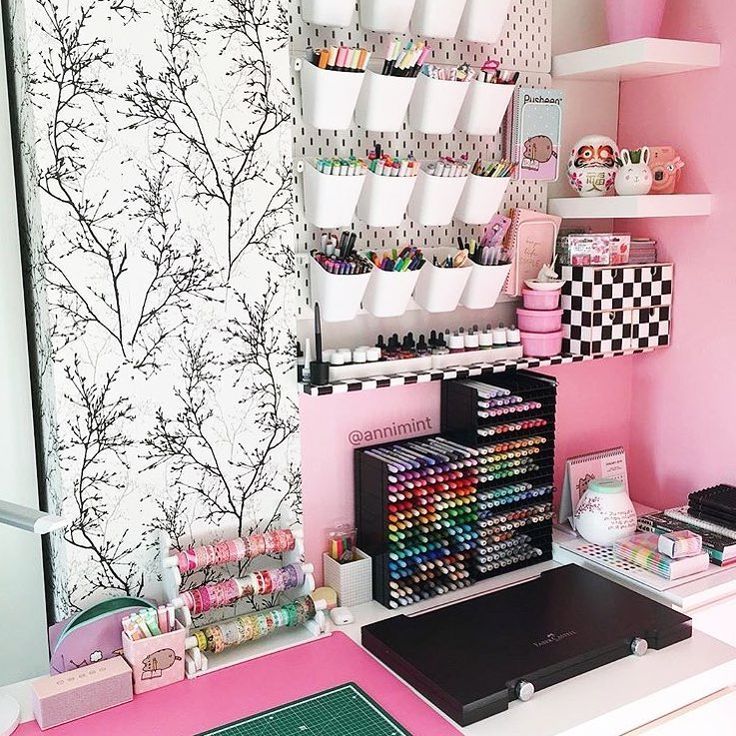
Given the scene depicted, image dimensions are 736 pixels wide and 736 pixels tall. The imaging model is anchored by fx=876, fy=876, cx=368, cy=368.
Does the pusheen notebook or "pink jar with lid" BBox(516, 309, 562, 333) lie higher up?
the pusheen notebook

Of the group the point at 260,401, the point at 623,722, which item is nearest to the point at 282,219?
the point at 260,401

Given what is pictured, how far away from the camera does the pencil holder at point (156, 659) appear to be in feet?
5.19

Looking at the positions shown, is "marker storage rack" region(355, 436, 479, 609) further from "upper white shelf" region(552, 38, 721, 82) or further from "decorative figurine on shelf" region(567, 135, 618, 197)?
"upper white shelf" region(552, 38, 721, 82)

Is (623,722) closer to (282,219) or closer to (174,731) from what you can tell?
(174,731)

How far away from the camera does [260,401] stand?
6.01 ft

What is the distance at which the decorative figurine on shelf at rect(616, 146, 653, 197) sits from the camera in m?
2.15

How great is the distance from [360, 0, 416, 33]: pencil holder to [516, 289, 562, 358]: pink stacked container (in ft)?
2.33

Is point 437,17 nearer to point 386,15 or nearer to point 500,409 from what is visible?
point 386,15

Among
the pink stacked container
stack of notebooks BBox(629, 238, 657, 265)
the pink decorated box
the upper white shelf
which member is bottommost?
the pink decorated box

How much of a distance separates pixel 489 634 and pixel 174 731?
627 mm

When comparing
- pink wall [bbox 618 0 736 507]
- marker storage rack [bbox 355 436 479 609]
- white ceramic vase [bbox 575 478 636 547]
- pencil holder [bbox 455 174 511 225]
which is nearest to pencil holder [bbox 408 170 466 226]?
pencil holder [bbox 455 174 511 225]

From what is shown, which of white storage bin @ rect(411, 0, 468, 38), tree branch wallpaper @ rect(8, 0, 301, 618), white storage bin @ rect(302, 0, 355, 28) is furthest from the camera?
white storage bin @ rect(411, 0, 468, 38)

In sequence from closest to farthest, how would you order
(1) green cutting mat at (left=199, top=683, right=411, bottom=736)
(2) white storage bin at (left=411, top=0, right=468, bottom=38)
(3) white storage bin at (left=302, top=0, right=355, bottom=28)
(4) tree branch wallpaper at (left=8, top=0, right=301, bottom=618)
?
1. (1) green cutting mat at (left=199, top=683, right=411, bottom=736)
2. (4) tree branch wallpaper at (left=8, top=0, right=301, bottom=618)
3. (3) white storage bin at (left=302, top=0, right=355, bottom=28)
4. (2) white storage bin at (left=411, top=0, right=468, bottom=38)

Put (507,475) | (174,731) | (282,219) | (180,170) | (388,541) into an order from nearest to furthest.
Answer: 1. (174,731)
2. (180,170)
3. (282,219)
4. (388,541)
5. (507,475)
